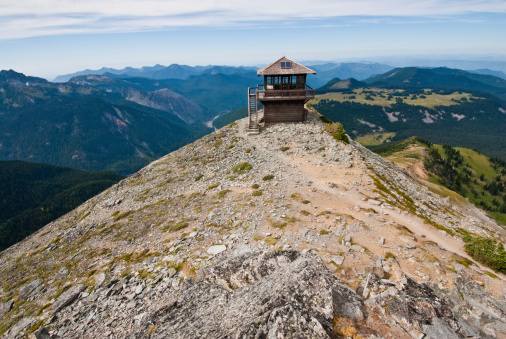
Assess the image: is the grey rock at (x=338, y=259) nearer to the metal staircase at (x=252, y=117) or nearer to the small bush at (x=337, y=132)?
the small bush at (x=337, y=132)

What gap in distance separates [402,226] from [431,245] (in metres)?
2.56

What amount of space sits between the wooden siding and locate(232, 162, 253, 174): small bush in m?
15.7

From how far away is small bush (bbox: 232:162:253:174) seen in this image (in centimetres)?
3500

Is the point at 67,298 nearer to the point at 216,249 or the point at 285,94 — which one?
the point at 216,249

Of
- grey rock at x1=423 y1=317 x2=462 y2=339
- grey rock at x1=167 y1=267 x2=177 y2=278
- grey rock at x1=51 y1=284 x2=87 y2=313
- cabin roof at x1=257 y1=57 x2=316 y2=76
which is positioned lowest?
grey rock at x1=51 y1=284 x2=87 y2=313

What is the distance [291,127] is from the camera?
45.7 m

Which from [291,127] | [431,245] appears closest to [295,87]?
[291,127]

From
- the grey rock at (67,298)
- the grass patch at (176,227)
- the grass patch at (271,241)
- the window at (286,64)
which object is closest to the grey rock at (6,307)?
the grey rock at (67,298)

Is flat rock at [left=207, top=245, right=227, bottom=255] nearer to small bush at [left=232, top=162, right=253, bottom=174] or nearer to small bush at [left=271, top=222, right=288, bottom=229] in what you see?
small bush at [left=271, top=222, right=288, bottom=229]

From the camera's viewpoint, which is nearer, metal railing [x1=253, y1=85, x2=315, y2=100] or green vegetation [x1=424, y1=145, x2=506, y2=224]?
metal railing [x1=253, y1=85, x2=315, y2=100]

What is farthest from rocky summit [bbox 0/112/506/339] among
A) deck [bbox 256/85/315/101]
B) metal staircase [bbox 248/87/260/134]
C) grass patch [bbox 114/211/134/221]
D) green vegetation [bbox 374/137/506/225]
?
green vegetation [bbox 374/137/506/225]

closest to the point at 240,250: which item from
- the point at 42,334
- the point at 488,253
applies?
the point at 42,334

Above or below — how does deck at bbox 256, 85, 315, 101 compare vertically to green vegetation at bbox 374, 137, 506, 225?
above

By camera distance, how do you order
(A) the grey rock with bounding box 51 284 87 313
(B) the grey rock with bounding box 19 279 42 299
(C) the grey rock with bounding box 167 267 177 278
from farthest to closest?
(B) the grey rock with bounding box 19 279 42 299 < (A) the grey rock with bounding box 51 284 87 313 < (C) the grey rock with bounding box 167 267 177 278
